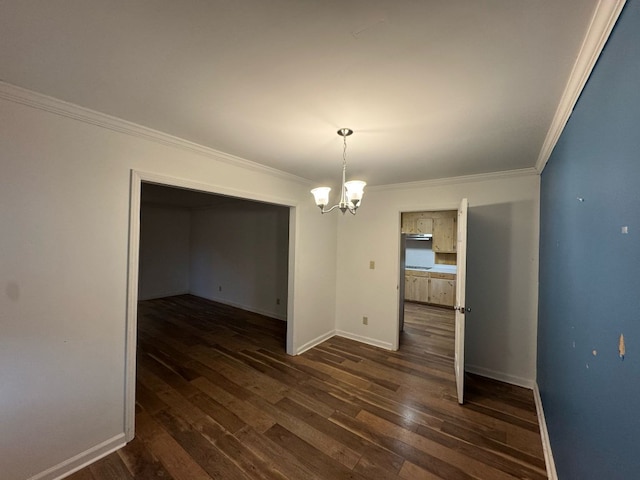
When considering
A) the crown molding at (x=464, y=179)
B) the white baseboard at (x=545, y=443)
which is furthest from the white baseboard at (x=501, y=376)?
the crown molding at (x=464, y=179)

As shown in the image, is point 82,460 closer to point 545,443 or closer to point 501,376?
point 545,443

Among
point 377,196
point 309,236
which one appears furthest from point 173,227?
point 377,196

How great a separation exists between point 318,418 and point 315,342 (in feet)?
4.95

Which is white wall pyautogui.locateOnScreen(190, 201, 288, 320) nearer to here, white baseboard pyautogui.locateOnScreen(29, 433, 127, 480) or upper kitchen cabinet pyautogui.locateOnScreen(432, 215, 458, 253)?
Result: upper kitchen cabinet pyautogui.locateOnScreen(432, 215, 458, 253)

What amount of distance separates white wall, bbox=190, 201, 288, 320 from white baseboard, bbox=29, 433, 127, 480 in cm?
321

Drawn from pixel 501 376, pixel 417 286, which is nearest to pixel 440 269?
pixel 417 286

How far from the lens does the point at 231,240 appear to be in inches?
232

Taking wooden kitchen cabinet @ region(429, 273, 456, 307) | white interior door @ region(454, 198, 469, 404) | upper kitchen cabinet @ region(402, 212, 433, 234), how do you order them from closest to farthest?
1. white interior door @ region(454, 198, 469, 404)
2. upper kitchen cabinet @ region(402, 212, 433, 234)
3. wooden kitchen cabinet @ region(429, 273, 456, 307)

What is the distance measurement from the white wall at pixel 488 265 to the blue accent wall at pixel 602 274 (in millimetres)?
1247

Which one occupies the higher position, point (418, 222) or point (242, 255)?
point (418, 222)

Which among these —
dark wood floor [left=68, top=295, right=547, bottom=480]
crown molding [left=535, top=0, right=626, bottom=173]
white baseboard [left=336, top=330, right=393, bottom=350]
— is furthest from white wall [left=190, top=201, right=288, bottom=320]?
crown molding [left=535, top=0, right=626, bottom=173]

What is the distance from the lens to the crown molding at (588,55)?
2.80 ft

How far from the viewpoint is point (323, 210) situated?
87.0 inches

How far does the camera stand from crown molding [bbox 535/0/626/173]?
0.85 meters
